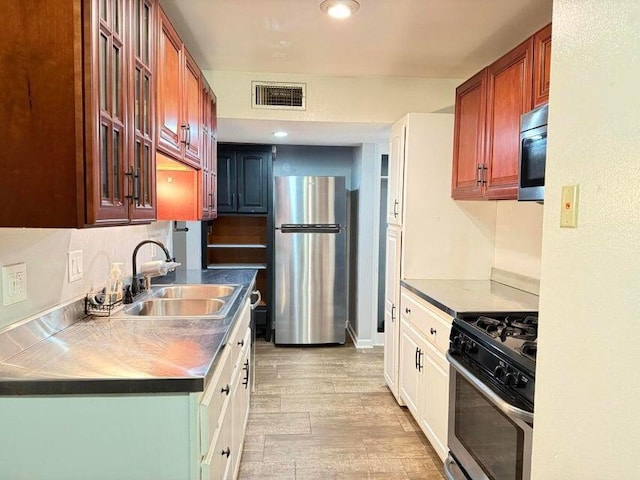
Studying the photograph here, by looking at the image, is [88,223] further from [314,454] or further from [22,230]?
[314,454]

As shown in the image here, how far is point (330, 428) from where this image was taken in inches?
104

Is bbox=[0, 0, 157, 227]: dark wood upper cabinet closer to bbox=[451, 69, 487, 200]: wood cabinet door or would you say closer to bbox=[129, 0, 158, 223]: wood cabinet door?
bbox=[129, 0, 158, 223]: wood cabinet door

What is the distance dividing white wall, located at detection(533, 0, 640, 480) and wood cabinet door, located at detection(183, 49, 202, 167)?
169 centimetres

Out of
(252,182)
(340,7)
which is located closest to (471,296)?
(340,7)

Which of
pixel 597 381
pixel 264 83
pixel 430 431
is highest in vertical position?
pixel 264 83

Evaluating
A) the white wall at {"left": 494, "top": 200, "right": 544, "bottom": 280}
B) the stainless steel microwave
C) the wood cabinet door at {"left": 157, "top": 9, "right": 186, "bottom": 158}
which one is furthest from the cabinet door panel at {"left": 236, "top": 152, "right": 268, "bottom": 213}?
the stainless steel microwave

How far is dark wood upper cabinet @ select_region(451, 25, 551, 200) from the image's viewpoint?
1967 millimetres

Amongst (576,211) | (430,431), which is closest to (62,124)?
(576,211)

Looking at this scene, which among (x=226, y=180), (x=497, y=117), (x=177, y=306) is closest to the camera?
(x=177, y=306)

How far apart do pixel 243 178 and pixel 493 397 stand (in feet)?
11.2

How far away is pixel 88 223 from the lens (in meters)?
1.13

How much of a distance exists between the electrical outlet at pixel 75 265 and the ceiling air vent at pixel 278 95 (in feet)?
5.82

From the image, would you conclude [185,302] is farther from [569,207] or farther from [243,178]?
[243,178]

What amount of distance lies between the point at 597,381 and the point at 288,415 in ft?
7.44
